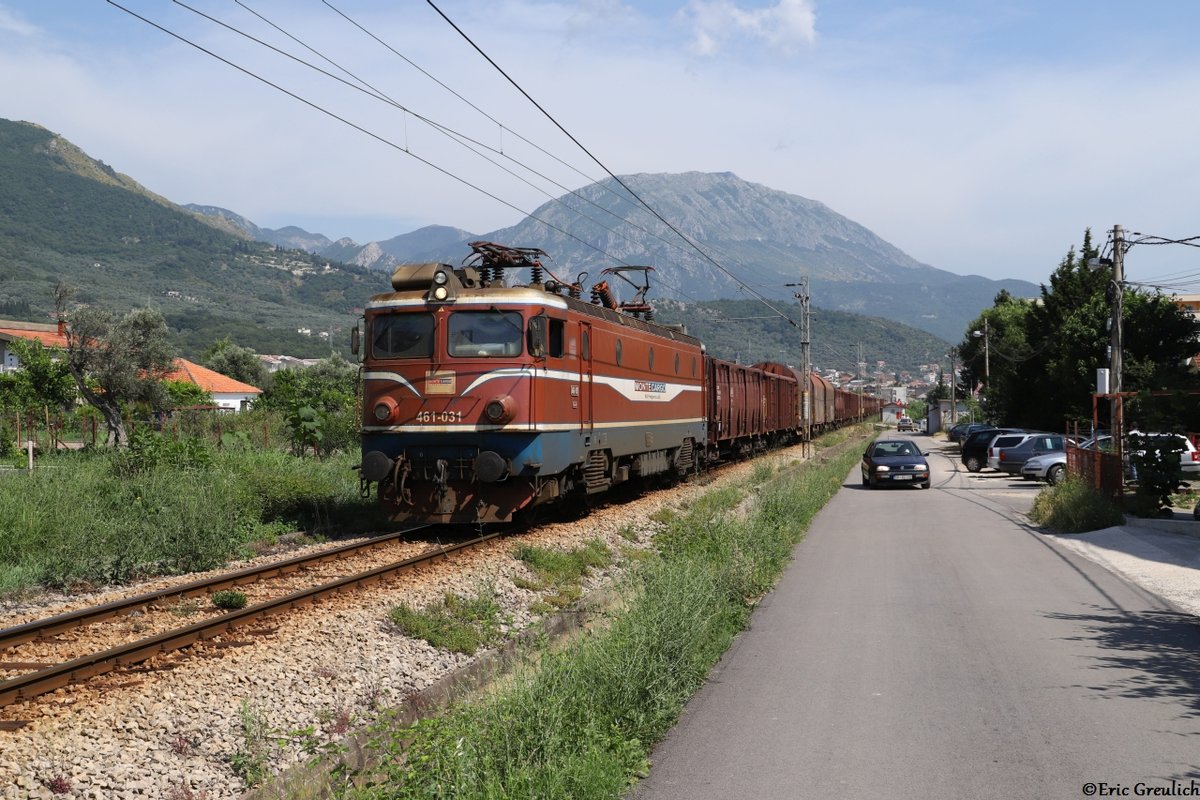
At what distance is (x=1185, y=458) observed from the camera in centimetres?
2688

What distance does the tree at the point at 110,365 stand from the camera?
33.0m

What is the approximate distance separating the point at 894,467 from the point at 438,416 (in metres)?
16.1

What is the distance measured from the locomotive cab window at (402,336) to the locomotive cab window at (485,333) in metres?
0.39

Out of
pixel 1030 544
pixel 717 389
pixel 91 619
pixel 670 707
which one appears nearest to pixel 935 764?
pixel 670 707

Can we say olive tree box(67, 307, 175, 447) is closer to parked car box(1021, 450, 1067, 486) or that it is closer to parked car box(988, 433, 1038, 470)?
parked car box(1021, 450, 1067, 486)

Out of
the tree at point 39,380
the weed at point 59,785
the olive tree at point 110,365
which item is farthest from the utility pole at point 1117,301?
the tree at point 39,380

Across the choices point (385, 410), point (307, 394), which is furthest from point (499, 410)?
point (307, 394)

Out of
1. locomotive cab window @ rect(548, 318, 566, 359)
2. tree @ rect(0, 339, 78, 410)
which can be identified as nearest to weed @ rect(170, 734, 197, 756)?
locomotive cab window @ rect(548, 318, 566, 359)

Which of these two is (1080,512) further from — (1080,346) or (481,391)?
(1080,346)

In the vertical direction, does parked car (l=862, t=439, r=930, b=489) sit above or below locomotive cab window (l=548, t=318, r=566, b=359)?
below

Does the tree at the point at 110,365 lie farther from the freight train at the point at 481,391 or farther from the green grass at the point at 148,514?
the freight train at the point at 481,391

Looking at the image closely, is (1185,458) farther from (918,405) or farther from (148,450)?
(918,405)

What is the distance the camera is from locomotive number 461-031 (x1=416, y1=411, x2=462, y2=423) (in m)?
14.2

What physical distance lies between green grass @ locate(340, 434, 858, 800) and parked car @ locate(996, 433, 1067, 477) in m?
24.4
